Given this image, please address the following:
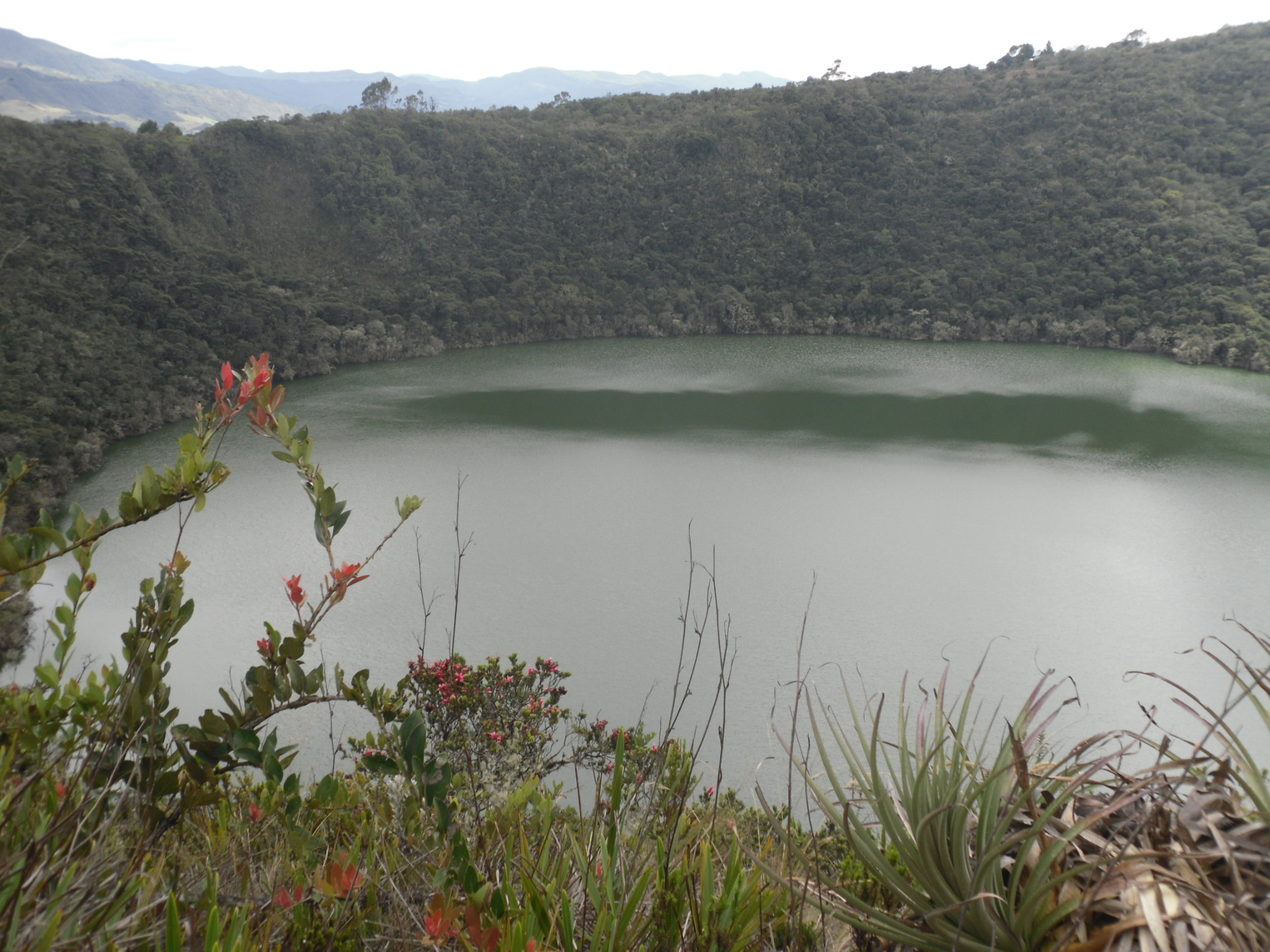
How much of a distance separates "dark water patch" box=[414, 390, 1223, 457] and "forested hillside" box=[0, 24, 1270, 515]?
5.70m

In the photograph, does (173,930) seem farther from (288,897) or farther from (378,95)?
(378,95)

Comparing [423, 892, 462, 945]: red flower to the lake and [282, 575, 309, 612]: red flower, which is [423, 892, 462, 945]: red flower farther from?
the lake

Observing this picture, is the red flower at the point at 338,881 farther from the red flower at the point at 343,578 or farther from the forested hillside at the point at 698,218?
the forested hillside at the point at 698,218

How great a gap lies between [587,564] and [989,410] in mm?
10816

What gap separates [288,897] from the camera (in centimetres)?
110

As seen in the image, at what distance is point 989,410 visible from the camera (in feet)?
57.8

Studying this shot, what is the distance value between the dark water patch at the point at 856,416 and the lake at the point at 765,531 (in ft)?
0.29

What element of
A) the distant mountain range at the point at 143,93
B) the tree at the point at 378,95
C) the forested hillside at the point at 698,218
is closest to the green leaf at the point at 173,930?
the forested hillside at the point at 698,218

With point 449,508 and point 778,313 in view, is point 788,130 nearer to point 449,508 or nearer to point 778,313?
point 778,313

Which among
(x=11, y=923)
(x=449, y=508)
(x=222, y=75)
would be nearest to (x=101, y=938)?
(x=11, y=923)

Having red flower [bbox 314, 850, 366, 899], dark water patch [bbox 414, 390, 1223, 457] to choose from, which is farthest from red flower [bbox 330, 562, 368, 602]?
dark water patch [bbox 414, 390, 1223, 457]

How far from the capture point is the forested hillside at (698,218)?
67.0ft

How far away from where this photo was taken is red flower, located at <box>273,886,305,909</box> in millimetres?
1077

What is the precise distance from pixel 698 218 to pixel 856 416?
14345mm
